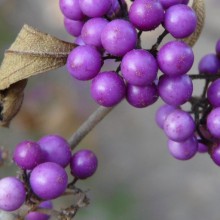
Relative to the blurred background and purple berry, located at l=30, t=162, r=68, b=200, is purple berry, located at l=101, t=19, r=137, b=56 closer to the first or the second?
purple berry, located at l=30, t=162, r=68, b=200

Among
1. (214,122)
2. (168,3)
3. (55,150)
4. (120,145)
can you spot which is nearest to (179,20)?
(168,3)

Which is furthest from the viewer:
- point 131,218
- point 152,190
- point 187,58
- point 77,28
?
point 152,190

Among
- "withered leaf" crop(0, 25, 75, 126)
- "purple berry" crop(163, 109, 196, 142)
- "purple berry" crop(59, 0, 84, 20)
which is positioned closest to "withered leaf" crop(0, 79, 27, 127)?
"withered leaf" crop(0, 25, 75, 126)

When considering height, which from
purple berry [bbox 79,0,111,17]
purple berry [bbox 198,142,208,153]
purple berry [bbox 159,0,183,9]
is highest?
purple berry [bbox 79,0,111,17]

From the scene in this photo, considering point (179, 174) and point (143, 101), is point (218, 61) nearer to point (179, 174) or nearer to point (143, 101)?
point (143, 101)

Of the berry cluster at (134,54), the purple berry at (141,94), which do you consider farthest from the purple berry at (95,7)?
the purple berry at (141,94)

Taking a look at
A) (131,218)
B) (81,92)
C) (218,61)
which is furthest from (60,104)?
(218,61)

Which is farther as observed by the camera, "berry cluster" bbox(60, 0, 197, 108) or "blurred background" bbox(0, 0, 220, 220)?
"blurred background" bbox(0, 0, 220, 220)
